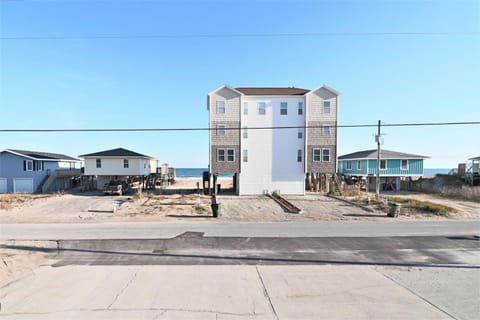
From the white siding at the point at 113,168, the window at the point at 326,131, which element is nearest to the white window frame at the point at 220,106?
the window at the point at 326,131

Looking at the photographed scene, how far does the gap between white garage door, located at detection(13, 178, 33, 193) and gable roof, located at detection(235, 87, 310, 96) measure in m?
30.8

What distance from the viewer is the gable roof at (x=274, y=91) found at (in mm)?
25530

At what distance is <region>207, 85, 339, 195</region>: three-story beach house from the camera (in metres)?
25.2

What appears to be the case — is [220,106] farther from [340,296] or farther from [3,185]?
[3,185]

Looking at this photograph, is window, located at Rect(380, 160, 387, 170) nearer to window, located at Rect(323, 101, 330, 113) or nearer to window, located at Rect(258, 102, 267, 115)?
window, located at Rect(323, 101, 330, 113)

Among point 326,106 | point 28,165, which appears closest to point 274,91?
point 326,106

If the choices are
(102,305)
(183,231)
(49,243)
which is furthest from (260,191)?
(102,305)

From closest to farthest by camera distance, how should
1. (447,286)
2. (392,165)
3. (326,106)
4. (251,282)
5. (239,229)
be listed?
(447,286), (251,282), (239,229), (326,106), (392,165)

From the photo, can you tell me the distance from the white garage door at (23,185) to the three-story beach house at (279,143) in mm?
25627

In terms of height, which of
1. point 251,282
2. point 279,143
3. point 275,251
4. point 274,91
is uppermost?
point 274,91

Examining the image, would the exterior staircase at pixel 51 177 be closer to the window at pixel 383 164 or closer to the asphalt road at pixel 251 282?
the asphalt road at pixel 251 282

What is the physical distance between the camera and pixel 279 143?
25.4 meters

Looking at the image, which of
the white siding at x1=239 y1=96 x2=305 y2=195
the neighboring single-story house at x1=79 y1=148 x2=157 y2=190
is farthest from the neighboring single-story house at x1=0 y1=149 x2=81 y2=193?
the white siding at x1=239 y1=96 x2=305 y2=195

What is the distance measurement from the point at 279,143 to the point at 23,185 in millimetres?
34458
